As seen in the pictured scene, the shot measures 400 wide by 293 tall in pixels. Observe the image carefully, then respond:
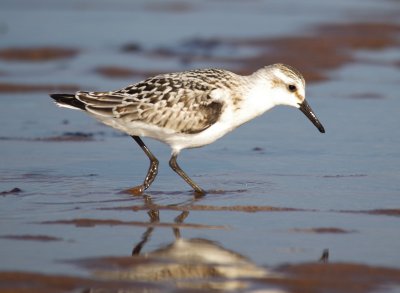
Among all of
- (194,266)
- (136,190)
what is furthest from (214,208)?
(194,266)

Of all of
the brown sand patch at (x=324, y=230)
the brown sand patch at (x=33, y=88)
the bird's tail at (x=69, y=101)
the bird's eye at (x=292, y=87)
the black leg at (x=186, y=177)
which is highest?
the bird's eye at (x=292, y=87)

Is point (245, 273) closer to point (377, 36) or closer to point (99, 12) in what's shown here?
point (377, 36)

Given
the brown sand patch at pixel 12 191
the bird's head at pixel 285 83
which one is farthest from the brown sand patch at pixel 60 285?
the bird's head at pixel 285 83

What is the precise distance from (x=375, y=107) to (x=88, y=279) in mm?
8031

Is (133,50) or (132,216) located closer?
(132,216)

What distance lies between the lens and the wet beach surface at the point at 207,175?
771 centimetres

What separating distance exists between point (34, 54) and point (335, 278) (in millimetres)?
12001

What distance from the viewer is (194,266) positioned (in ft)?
25.5

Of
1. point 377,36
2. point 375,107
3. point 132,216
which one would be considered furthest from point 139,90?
point 377,36

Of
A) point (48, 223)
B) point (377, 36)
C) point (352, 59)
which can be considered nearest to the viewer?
point (48, 223)

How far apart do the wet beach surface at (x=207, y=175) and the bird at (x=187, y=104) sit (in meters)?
0.61

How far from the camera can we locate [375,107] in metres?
14.5

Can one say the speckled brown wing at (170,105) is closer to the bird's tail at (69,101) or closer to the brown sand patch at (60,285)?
the bird's tail at (69,101)

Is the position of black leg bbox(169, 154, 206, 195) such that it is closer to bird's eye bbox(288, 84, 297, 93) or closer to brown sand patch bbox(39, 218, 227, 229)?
brown sand patch bbox(39, 218, 227, 229)
